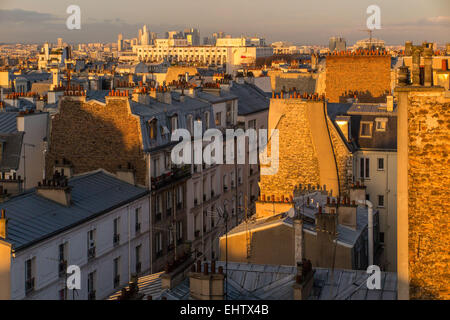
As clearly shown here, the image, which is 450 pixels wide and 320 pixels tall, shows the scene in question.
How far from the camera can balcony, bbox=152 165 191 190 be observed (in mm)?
28688

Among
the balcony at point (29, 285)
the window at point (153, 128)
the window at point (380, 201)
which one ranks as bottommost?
the balcony at point (29, 285)

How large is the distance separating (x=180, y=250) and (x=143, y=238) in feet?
11.0

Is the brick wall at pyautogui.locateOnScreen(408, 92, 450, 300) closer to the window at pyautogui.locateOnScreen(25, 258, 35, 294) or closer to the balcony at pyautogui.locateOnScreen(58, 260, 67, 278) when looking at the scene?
the window at pyautogui.locateOnScreen(25, 258, 35, 294)

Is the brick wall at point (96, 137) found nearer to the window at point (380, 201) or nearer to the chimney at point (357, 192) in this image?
the chimney at point (357, 192)

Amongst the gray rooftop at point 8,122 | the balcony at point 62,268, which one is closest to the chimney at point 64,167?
the gray rooftop at point 8,122

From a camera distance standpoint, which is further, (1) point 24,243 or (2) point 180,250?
(2) point 180,250

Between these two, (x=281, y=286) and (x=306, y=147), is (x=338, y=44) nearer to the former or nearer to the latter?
(x=306, y=147)

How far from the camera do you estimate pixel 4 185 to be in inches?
1004

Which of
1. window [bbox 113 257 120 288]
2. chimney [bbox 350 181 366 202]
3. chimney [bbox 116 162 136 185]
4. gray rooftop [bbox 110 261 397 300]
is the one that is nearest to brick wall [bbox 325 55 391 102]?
chimney [bbox 116 162 136 185]

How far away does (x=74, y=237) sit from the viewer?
22172 millimetres

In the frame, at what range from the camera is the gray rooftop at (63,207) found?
20156 millimetres

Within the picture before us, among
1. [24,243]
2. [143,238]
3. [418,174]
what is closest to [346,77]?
[143,238]

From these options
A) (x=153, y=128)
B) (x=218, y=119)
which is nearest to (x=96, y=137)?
(x=153, y=128)
